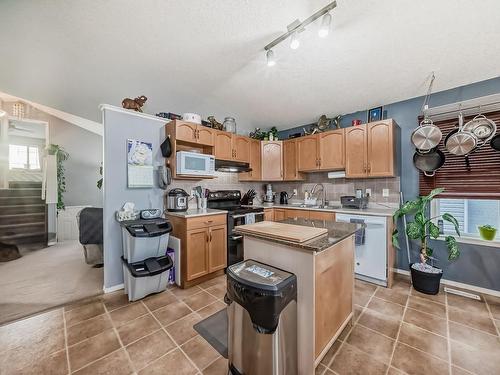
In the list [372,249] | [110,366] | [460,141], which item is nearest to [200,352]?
[110,366]

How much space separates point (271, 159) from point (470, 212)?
9.91ft

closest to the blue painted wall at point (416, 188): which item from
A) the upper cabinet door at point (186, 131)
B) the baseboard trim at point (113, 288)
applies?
the upper cabinet door at point (186, 131)

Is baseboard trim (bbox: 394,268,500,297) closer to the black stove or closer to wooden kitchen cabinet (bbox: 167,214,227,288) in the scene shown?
the black stove

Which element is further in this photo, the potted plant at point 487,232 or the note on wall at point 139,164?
the note on wall at point 139,164

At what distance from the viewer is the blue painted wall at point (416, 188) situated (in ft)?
8.13

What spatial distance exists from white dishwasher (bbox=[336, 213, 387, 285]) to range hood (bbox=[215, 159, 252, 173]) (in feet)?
6.27

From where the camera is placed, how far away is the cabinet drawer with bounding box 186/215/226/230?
260 cm

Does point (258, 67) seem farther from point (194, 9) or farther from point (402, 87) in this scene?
point (402, 87)

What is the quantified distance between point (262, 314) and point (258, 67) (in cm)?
239

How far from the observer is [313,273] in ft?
4.04

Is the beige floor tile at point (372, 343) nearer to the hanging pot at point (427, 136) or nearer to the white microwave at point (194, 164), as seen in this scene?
the hanging pot at point (427, 136)

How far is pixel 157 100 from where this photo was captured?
3.07 metres

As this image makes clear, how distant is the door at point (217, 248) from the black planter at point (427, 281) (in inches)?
97.5

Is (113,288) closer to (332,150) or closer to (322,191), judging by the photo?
(322,191)
